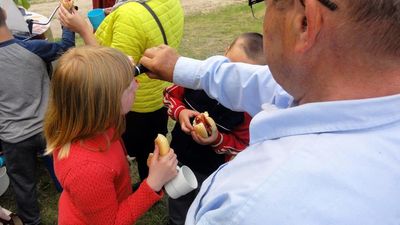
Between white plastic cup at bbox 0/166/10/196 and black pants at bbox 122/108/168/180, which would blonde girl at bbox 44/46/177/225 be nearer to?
black pants at bbox 122/108/168/180

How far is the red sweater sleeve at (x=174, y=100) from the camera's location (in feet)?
8.29

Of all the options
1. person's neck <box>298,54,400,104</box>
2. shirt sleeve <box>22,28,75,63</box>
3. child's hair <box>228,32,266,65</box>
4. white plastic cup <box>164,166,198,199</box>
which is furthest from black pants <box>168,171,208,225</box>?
person's neck <box>298,54,400,104</box>

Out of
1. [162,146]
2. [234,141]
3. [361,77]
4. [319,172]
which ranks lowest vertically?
[234,141]

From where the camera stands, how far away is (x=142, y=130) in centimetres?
296

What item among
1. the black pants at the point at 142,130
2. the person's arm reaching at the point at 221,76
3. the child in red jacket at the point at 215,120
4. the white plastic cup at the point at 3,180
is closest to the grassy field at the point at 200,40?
the white plastic cup at the point at 3,180

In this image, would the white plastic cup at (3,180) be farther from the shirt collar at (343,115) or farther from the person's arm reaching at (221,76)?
the shirt collar at (343,115)

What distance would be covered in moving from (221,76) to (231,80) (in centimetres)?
5

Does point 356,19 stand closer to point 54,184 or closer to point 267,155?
point 267,155

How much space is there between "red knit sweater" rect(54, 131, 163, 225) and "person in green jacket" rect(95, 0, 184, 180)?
2.61 feet

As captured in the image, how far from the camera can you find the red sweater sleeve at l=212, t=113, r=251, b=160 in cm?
237

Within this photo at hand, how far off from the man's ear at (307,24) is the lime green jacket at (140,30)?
1735mm

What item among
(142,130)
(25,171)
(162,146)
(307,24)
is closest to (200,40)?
(142,130)

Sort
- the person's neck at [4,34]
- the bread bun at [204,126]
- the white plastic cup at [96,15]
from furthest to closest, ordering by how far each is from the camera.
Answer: the white plastic cup at [96,15] → the person's neck at [4,34] → the bread bun at [204,126]

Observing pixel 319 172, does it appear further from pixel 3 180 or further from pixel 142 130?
pixel 3 180
